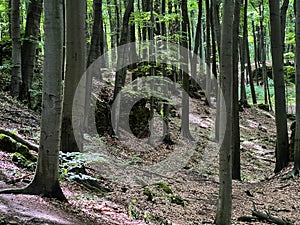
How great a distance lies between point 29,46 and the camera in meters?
12.1

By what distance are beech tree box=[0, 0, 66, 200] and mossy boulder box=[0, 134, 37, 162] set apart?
224 cm

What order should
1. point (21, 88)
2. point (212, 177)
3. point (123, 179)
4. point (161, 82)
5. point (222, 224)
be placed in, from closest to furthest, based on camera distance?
point (222, 224)
point (123, 179)
point (21, 88)
point (212, 177)
point (161, 82)

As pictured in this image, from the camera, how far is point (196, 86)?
27344 millimetres

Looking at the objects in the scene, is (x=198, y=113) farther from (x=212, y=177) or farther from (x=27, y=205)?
(x=27, y=205)

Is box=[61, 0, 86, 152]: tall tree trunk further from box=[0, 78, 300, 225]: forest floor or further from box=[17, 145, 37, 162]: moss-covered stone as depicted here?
box=[0, 78, 300, 225]: forest floor

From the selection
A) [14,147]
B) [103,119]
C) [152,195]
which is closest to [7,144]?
[14,147]

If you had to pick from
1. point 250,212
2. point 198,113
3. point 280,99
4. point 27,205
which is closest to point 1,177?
point 27,205

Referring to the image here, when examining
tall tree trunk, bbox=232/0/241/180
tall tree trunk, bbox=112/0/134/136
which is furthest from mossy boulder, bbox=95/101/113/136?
tall tree trunk, bbox=232/0/241/180

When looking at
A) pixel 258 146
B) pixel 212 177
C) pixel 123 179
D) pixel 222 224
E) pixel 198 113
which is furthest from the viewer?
pixel 198 113

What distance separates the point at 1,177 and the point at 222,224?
12.0 feet

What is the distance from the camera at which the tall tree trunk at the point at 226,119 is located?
229 inches

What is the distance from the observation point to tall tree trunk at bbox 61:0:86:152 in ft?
20.7

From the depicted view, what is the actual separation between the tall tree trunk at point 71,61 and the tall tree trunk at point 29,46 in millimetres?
5752

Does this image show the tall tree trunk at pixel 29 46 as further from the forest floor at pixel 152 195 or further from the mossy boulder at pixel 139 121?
the mossy boulder at pixel 139 121
